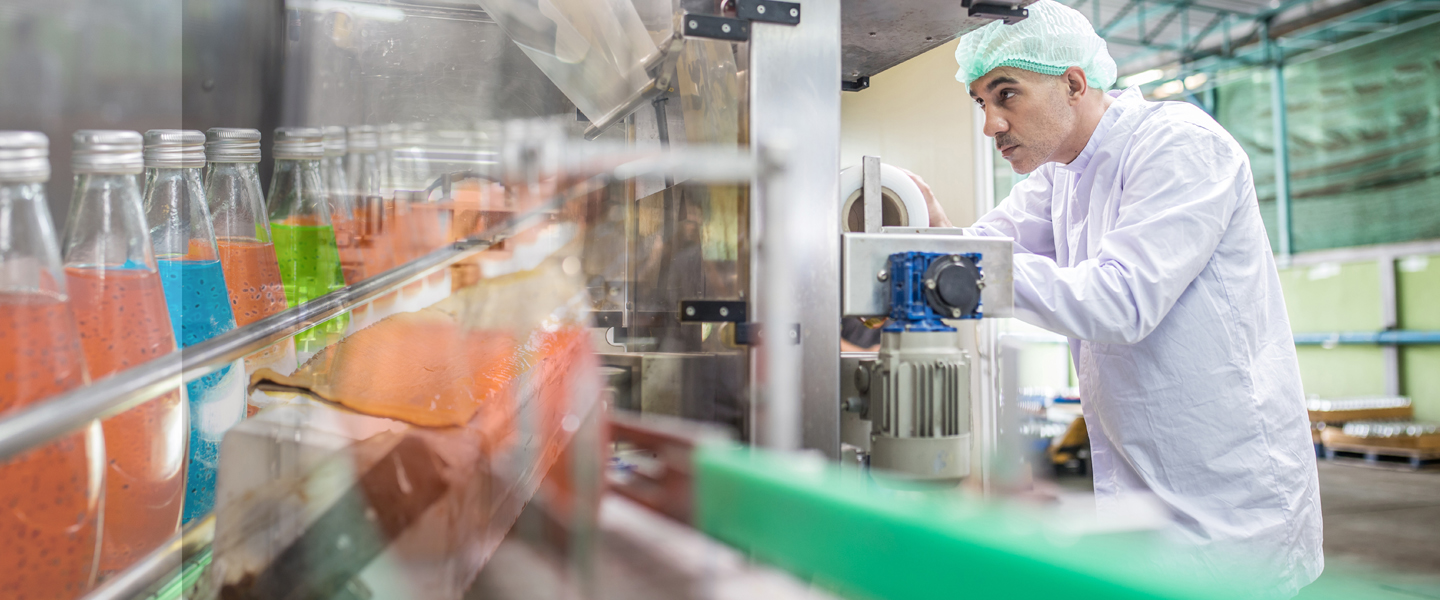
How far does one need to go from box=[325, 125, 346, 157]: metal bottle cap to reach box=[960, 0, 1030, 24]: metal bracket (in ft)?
2.45

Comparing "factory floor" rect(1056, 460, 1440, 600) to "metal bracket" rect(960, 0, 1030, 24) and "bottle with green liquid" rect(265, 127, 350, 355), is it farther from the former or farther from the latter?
"bottle with green liquid" rect(265, 127, 350, 355)

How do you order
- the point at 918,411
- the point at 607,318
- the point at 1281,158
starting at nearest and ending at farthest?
the point at 918,411
the point at 607,318
the point at 1281,158

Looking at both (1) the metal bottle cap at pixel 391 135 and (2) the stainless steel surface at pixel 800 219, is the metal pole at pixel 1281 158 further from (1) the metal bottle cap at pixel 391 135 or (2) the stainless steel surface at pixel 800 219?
(1) the metal bottle cap at pixel 391 135

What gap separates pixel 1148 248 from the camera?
41.7 inches

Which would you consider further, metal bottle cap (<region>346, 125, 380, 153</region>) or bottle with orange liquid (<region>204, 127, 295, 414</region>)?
metal bottle cap (<region>346, 125, 380, 153</region>)

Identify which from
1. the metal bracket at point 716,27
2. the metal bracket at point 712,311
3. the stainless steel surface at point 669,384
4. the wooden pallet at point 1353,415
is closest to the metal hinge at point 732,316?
the metal bracket at point 712,311

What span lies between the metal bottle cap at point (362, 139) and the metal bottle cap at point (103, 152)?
1.16 ft

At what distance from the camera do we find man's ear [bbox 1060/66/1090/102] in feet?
4.25

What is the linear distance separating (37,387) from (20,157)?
0.15 m

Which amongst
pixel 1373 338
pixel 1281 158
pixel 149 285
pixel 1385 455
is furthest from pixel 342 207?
pixel 1281 158

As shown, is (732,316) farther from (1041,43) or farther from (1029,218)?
(1029,218)

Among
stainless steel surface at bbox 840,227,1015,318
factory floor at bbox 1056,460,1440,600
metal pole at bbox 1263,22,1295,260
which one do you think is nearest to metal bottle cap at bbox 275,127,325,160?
stainless steel surface at bbox 840,227,1015,318

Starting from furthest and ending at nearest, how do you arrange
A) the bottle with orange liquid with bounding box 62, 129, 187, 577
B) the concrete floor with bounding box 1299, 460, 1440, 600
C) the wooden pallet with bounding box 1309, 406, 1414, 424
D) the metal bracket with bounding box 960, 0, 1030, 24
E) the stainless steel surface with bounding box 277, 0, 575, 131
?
the wooden pallet with bounding box 1309, 406, 1414, 424, the concrete floor with bounding box 1299, 460, 1440, 600, the stainless steel surface with bounding box 277, 0, 575, 131, the metal bracket with bounding box 960, 0, 1030, 24, the bottle with orange liquid with bounding box 62, 129, 187, 577

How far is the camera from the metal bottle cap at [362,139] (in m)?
0.98
